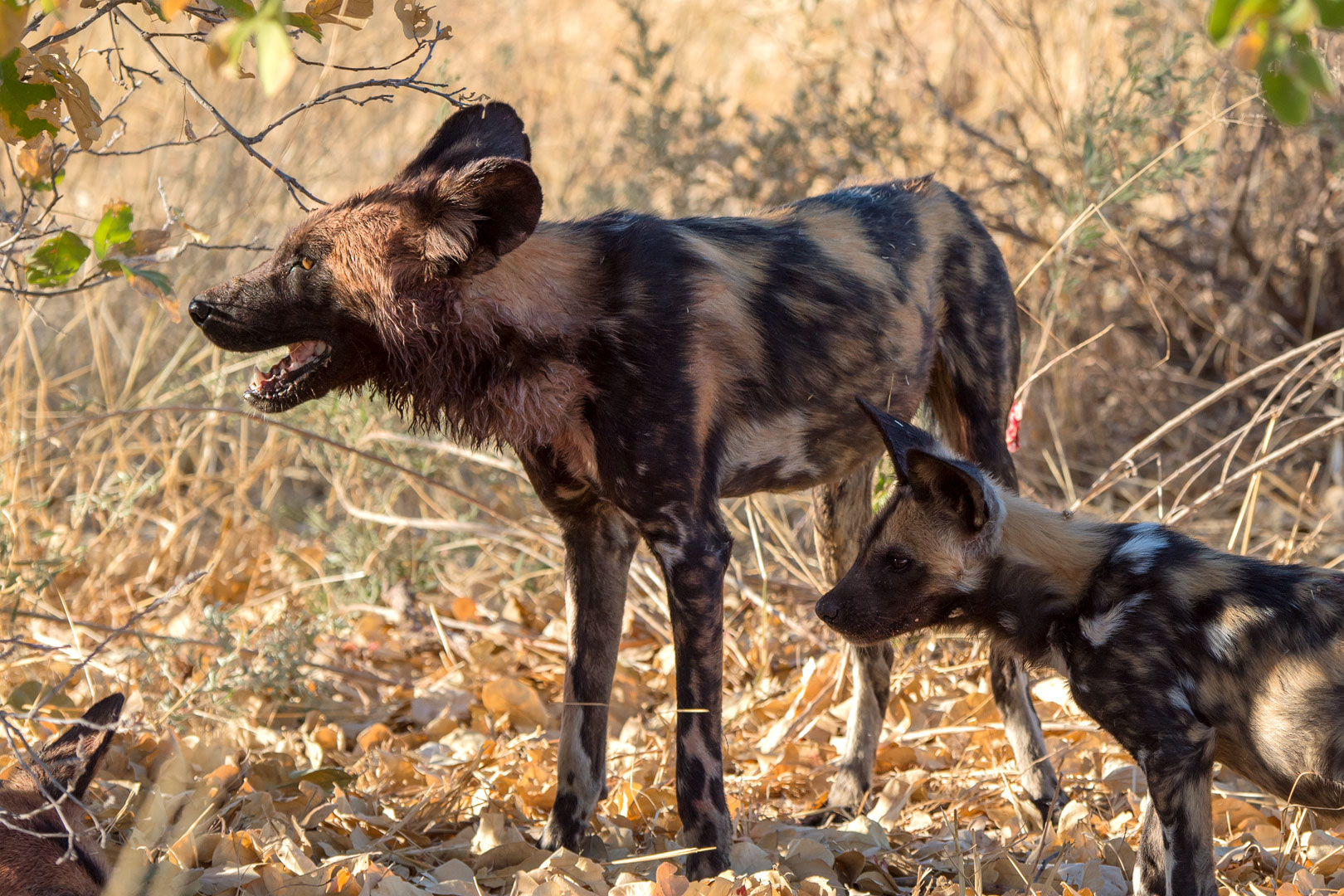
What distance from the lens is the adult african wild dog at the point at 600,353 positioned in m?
Result: 3.19

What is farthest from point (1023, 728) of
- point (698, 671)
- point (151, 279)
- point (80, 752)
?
point (151, 279)

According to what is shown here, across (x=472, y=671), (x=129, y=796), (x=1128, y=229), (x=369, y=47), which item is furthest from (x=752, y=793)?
(x=369, y=47)

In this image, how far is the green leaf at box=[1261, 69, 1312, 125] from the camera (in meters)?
1.29

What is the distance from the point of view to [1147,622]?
3.03m

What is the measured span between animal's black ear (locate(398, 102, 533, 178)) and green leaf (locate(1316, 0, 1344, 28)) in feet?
7.71

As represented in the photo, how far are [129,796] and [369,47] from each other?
5840 millimetres

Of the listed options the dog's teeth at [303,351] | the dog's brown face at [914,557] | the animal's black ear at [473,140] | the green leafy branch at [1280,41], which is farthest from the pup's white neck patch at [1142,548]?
the dog's teeth at [303,351]

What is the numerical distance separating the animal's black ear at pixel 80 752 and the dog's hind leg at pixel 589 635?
1232 millimetres

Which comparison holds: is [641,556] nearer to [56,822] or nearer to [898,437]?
[898,437]

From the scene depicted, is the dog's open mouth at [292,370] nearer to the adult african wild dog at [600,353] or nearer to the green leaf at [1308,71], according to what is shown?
the adult african wild dog at [600,353]

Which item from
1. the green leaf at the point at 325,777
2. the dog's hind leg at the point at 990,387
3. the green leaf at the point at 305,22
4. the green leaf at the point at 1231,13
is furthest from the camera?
the dog's hind leg at the point at 990,387

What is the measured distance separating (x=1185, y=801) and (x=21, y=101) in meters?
2.84

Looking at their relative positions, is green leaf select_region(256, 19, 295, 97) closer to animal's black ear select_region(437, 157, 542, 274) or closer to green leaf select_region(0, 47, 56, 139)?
green leaf select_region(0, 47, 56, 139)

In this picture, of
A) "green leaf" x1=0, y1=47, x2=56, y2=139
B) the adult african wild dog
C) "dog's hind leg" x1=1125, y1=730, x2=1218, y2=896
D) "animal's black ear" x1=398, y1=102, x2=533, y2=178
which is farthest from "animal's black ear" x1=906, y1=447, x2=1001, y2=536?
"green leaf" x1=0, y1=47, x2=56, y2=139
